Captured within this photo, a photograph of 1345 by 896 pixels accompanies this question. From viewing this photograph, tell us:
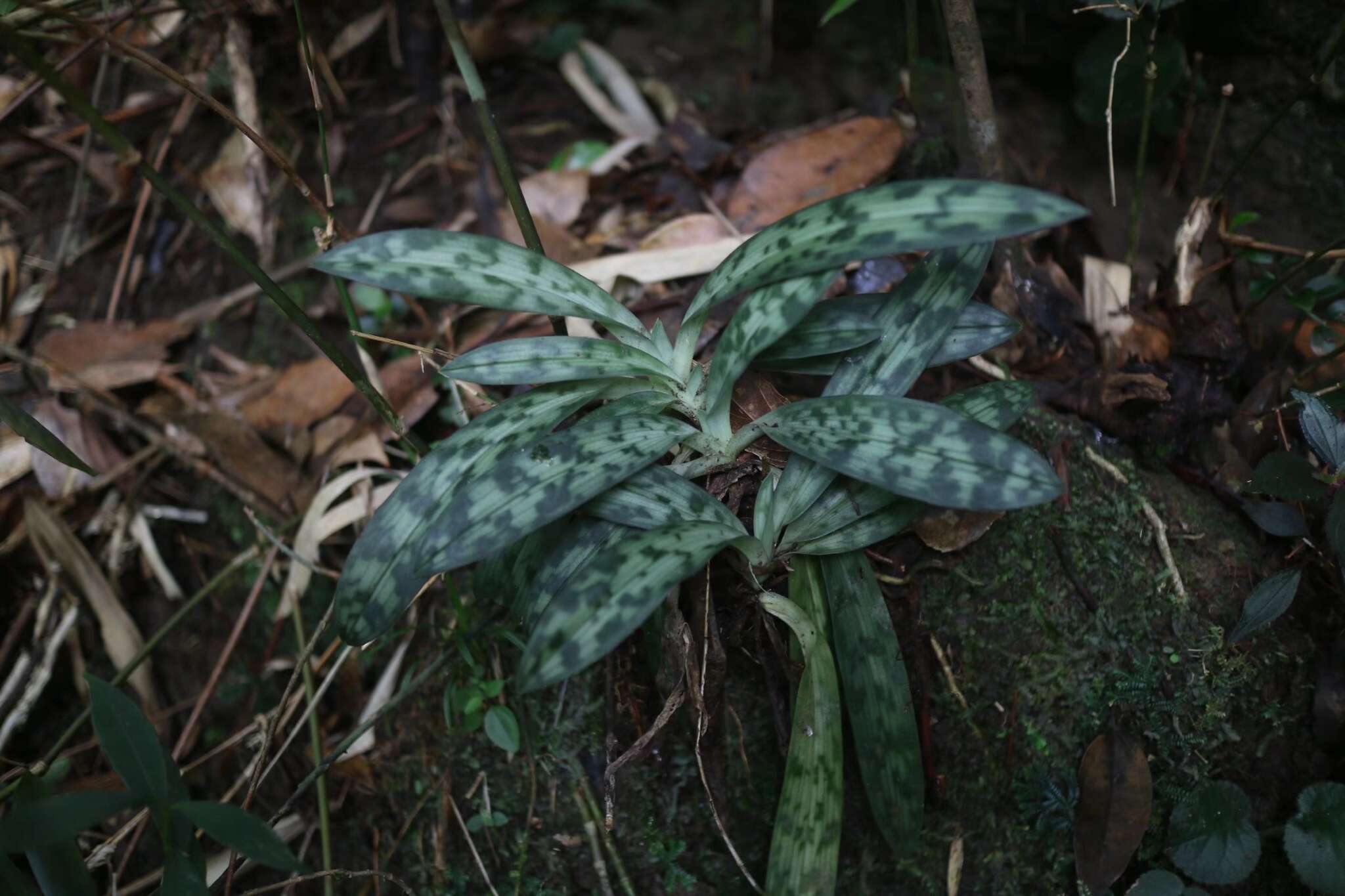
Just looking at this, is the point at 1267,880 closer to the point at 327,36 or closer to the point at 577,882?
Result: the point at 577,882

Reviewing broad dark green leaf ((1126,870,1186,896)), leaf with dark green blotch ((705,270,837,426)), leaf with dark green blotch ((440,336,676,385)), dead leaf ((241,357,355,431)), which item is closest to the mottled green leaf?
leaf with dark green blotch ((705,270,837,426))

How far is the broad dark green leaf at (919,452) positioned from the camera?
933mm

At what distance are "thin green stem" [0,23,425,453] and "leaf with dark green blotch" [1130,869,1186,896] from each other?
116 cm

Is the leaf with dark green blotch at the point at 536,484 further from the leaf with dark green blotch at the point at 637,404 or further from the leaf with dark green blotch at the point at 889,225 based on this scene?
the leaf with dark green blotch at the point at 889,225

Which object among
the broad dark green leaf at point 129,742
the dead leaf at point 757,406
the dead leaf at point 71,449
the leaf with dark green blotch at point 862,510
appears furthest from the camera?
the dead leaf at point 71,449

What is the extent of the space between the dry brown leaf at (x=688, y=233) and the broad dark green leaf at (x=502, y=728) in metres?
0.84

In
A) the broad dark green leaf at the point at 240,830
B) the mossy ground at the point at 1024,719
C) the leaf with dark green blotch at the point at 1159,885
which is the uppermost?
the broad dark green leaf at the point at 240,830

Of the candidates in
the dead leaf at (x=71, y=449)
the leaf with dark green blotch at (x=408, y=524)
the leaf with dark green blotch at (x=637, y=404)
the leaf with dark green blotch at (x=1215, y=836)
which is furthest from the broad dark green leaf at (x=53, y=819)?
the leaf with dark green blotch at (x=1215, y=836)

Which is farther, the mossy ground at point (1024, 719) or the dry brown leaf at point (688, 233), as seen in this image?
the dry brown leaf at point (688, 233)

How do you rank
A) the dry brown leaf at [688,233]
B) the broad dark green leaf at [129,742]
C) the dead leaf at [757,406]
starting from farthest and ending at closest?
the dry brown leaf at [688,233], the dead leaf at [757,406], the broad dark green leaf at [129,742]

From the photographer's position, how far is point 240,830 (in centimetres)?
96

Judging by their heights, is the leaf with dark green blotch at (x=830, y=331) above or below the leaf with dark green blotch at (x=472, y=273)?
below

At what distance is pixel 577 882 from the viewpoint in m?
1.25

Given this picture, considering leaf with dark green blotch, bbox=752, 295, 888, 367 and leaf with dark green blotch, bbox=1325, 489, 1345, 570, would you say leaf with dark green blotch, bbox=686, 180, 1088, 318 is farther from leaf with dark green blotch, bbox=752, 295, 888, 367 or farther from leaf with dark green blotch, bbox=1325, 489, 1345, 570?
leaf with dark green blotch, bbox=1325, 489, 1345, 570
